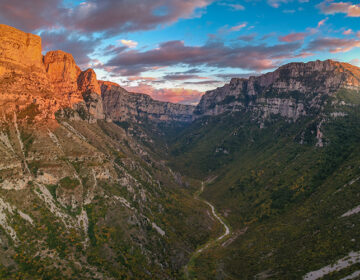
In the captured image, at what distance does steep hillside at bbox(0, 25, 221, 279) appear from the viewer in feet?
365

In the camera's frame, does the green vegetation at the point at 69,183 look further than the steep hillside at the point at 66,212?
Yes

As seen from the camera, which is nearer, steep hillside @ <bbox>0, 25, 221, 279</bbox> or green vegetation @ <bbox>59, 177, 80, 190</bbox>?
steep hillside @ <bbox>0, 25, 221, 279</bbox>

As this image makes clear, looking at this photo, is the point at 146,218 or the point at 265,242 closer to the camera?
→ the point at 265,242

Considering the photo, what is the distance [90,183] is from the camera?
154125 mm

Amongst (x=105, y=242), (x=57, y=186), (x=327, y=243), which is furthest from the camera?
(x=57, y=186)

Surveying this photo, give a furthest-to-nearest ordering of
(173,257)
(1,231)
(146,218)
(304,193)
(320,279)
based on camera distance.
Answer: (304,193) < (146,218) < (173,257) < (1,231) < (320,279)

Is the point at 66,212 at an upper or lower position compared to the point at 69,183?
lower

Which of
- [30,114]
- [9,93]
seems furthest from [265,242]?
[9,93]

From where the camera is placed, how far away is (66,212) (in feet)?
441

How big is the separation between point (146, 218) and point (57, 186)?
53.9 meters

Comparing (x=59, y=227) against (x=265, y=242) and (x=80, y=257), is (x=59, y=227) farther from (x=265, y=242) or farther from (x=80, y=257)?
(x=265, y=242)

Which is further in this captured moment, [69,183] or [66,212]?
[69,183]

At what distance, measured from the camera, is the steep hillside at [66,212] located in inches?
4380

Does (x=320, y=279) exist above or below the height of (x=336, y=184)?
below
